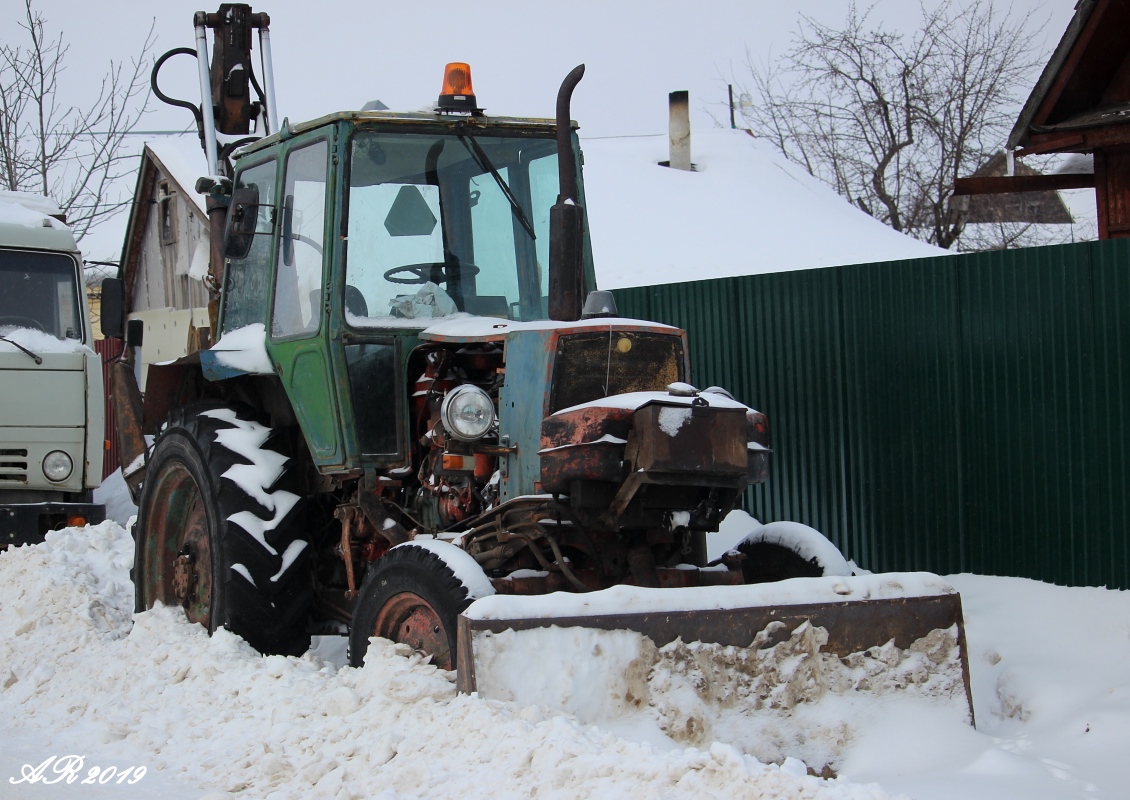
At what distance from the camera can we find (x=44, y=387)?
28.8 ft

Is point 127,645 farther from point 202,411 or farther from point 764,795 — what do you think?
point 764,795

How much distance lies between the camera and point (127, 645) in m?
5.93

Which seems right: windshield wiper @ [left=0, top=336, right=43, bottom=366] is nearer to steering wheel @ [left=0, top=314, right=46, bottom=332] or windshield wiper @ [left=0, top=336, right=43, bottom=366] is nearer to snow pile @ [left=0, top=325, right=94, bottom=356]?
snow pile @ [left=0, top=325, right=94, bottom=356]

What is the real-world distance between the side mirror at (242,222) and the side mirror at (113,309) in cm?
248

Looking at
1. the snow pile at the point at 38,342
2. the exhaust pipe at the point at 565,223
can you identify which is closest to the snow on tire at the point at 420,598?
the exhaust pipe at the point at 565,223

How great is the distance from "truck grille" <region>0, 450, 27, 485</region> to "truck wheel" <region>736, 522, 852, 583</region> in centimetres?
545

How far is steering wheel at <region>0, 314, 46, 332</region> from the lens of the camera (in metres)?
8.90

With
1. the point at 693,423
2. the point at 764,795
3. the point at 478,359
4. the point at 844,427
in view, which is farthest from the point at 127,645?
the point at 844,427

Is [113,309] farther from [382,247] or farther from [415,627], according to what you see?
[415,627]

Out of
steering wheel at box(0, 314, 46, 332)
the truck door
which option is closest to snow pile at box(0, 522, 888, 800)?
the truck door

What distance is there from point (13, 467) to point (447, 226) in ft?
15.4

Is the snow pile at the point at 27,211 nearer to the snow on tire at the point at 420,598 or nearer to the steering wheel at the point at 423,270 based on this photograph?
the steering wheel at the point at 423,270

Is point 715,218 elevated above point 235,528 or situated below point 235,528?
above

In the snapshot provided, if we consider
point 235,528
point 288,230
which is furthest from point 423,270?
point 235,528
